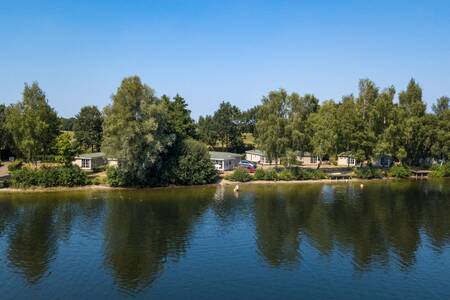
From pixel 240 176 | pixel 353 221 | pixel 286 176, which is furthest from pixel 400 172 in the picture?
pixel 353 221

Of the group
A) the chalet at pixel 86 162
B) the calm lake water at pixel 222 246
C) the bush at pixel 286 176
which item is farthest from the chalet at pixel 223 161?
the chalet at pixel 86 162

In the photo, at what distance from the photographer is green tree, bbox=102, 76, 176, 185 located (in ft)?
192

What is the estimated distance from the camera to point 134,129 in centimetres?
5841

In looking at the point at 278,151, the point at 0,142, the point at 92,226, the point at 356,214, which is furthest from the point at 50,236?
the point at 0,142

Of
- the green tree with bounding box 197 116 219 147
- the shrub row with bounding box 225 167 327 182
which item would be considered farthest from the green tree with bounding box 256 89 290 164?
the green tree with bounding box 197 116 219 147

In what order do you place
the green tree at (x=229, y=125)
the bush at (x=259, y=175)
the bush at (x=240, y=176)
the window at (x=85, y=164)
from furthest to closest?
the green tree at (x=229, y=125)
the window at (x=85, y=164)
the bush at (x=259, y=175)
the bush at (x=240, y=176)

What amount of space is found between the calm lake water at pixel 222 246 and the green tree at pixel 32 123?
36.0 ft

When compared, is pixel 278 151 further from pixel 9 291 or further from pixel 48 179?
pixel 9 291

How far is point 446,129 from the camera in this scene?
269 feet

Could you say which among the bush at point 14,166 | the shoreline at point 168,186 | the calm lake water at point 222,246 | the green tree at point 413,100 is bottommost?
the calm lake water at point 222,246

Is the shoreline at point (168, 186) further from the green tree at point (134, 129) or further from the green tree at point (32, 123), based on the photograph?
the green tree at point (32, 123)

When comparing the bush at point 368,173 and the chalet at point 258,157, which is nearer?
the bush at point 368,173

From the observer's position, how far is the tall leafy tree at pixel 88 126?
91.0 m

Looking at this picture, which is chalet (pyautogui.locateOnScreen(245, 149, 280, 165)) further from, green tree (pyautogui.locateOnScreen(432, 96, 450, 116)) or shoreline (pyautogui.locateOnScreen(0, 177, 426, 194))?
green tree (pyautogui.locateOnScreen(432, 96, 450, 116))
